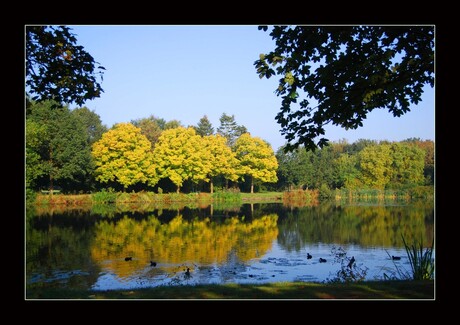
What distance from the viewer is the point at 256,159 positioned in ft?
115

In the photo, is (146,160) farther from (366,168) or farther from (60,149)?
(366,168)

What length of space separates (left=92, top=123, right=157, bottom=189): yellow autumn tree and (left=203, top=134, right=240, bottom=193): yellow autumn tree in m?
5.10

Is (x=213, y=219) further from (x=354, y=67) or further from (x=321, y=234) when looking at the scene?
(x=354, y=67)

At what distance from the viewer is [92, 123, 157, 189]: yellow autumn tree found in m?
34.1

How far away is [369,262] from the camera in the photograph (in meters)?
11.4

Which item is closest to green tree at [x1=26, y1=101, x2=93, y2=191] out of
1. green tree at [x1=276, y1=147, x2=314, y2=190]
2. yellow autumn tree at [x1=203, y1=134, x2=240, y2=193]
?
yellow autumn tree at [x1=203, y1=134, x2=240, y2=193]

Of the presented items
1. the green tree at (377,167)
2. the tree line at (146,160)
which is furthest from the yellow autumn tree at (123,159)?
the green tree at (377,167)

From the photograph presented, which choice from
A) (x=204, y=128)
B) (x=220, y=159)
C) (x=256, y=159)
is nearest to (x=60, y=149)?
(x=220, y=159)

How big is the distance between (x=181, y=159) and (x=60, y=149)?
10.1 m

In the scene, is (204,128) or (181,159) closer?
(181,159)

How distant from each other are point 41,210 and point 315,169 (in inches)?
1004

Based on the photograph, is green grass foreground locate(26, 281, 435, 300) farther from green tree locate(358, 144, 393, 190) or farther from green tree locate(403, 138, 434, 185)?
green tree locate(358, 144, 393, 190)

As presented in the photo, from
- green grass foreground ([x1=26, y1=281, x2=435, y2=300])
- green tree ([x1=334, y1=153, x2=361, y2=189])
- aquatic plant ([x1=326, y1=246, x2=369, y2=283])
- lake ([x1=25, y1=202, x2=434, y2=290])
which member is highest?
green tree ([x1=334, y1=153, x2=361, y2=189])

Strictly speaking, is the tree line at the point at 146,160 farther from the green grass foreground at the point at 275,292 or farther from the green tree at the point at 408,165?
the green grass foreground at the point at 275,292
